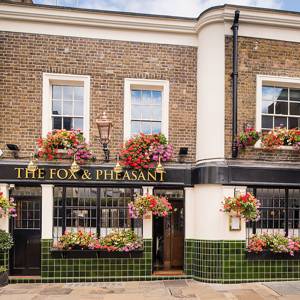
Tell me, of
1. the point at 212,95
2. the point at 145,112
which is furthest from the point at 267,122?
the point at 145,112

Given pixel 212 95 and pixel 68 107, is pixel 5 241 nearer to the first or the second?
pixel 68 107

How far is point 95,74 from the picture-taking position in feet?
30.3

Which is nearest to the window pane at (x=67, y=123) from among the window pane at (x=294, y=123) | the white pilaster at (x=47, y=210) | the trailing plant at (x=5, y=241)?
the white pilaster at (x=47, y=210)

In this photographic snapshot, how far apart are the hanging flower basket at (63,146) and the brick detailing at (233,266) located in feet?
12.1

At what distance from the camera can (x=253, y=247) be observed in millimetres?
8859

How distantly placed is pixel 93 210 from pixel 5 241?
2187mm

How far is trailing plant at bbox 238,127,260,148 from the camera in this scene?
8.81 m

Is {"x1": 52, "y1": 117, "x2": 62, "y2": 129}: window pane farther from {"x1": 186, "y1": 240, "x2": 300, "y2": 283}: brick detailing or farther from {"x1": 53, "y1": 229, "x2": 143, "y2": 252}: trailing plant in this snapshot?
{"x1": 186, "y1": 240, "x2": 300, "y2": 283}: brick detailing

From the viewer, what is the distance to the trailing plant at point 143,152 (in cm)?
898

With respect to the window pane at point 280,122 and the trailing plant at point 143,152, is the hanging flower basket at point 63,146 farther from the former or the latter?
the window pane at point 280,122

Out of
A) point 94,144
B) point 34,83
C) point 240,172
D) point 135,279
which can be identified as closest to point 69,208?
point 94,144

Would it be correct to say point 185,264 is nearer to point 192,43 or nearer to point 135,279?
point 135,279

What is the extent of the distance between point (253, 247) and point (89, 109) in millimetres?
5352

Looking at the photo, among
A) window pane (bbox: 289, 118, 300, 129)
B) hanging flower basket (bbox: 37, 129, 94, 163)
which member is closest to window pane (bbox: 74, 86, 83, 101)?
hanging flower basket (bbox: 37, 129, 94, 163)
